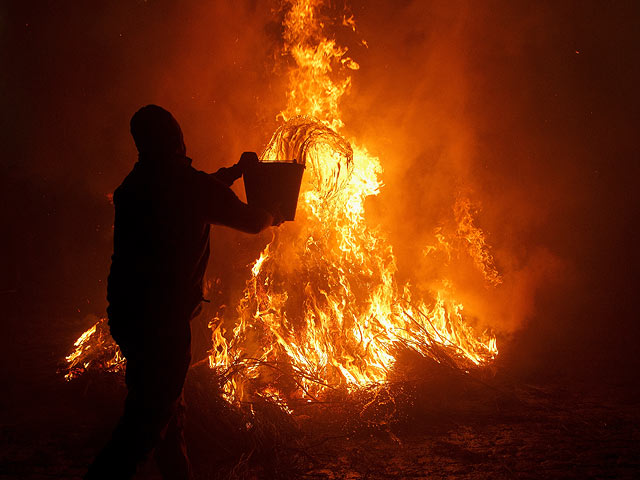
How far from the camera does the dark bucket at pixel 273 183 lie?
2.71 meters

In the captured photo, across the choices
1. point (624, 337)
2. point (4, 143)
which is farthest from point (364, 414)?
point (4, 143)

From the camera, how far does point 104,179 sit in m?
8.26

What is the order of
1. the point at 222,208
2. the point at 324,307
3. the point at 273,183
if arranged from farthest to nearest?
1. the point at 324,307
2. the point at 273,183
3. the point at 222,208

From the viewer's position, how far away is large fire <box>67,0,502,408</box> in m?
4.89

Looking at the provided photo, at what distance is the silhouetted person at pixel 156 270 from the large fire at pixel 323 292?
6.74 feet

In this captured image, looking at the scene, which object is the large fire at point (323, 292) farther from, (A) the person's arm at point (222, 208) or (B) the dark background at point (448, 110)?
(A) the person's arm at point (222, 208)

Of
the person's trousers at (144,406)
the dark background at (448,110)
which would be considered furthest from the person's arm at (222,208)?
the dark background at (448,110)

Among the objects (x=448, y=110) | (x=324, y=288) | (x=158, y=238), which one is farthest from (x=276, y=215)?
(x=448, y=110)

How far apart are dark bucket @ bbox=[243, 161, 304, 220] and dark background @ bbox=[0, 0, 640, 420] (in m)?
4.19

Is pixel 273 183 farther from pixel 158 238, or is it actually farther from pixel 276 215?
pixel 158 238

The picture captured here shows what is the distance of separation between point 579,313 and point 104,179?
9.45 meters

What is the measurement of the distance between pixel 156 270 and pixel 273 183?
92 cm

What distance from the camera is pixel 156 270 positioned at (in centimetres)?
237

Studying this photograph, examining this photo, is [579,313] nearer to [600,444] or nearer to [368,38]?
[600,444]
